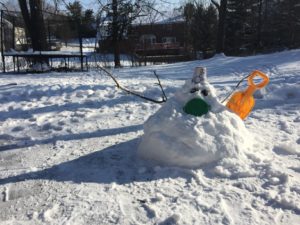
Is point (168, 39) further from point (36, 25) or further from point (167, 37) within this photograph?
point (36, 25)

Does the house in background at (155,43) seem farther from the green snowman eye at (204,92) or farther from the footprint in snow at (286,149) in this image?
the footprint in snow at (286,149)

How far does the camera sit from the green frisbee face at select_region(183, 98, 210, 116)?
4023 mm

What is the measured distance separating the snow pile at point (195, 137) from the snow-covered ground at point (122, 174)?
0.35 ft

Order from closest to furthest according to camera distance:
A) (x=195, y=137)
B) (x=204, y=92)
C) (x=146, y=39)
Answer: (x=195, y=137) → (x=204, y=92) → (x=146, y=39)

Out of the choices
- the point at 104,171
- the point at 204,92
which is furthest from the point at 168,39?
the point at 104,171

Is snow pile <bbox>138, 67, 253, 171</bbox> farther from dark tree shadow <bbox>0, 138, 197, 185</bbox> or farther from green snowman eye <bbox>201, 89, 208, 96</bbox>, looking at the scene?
dark tree shadow <bbox>0, 138, 197, 185</bbox>

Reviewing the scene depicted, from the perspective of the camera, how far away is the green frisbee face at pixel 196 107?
4.02 meters

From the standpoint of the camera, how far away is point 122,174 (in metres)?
3.93

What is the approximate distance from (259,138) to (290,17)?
3280cm

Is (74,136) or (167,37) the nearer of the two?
(74,136)

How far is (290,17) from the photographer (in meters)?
34.1

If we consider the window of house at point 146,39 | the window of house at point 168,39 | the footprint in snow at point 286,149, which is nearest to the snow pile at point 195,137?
the footprint in snow at point 286,149

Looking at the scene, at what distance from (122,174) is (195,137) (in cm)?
Result: 86

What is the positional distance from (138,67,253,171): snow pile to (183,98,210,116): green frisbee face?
5 cm
